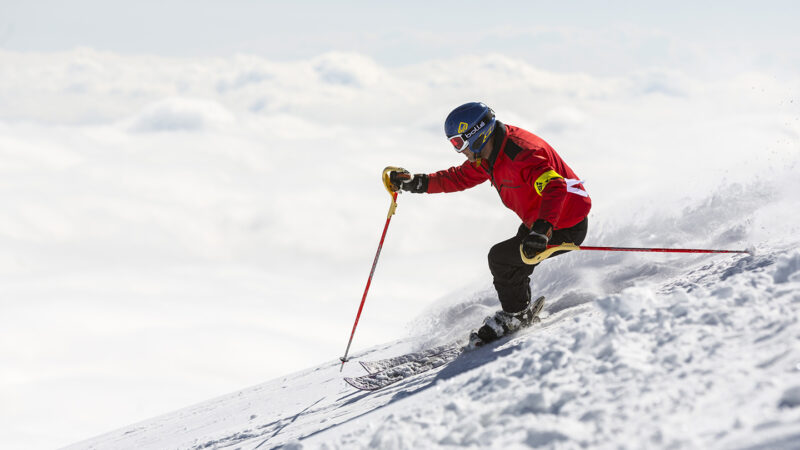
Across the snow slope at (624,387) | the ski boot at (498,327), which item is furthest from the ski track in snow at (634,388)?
the ski boot at (498,327)

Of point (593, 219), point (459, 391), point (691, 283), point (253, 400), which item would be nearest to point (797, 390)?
point (459, 391)

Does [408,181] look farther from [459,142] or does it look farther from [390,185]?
[459,142]

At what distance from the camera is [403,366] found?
524 cm

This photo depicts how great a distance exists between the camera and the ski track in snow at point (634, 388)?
7.20ft

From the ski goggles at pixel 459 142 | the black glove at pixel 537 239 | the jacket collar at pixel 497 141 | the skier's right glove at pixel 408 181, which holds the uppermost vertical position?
the skier's right glove at pixel 408 181

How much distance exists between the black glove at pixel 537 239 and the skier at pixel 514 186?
7.5 inches

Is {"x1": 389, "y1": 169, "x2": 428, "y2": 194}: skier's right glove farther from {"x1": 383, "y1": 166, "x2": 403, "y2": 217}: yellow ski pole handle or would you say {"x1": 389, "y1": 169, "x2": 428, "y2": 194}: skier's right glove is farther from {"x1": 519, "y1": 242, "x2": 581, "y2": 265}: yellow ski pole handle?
{"x1": 519, "y1": 242, "x2": 581, "y2": 265}: yellow ski pole handle

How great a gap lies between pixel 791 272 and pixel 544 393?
168cm

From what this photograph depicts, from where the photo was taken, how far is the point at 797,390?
218 centimetres

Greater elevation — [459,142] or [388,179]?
[388,179]

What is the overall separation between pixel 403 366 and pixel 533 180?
199 cm

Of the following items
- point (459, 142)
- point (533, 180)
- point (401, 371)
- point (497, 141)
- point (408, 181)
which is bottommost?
point (401, 371)

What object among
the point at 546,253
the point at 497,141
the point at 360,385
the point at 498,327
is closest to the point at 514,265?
the point at 546,253

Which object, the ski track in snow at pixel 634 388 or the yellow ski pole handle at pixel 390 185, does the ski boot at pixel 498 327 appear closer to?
the ski track in snow at pixel 634 388
